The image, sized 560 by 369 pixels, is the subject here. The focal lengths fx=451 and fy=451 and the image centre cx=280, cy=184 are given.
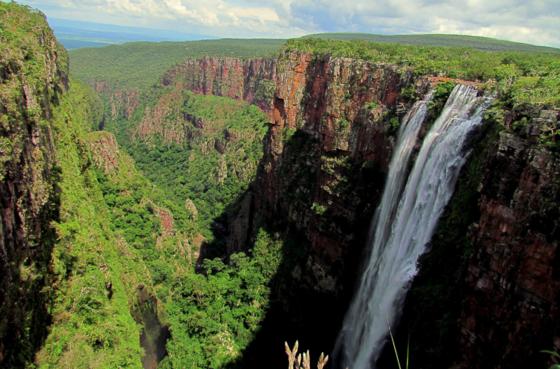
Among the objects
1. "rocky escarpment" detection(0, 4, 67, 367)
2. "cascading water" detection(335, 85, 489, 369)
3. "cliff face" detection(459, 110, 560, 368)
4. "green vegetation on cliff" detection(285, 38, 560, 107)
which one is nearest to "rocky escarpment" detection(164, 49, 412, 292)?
"green vegetation on cliff" detection(285, 38, 560, 107)

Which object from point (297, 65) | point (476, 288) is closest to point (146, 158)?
point (297, 65)

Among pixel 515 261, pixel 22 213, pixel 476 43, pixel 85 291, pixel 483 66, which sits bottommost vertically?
pixel 85 291

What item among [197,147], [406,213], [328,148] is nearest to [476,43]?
[197,147]

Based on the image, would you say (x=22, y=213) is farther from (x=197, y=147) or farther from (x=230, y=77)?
(x=230, y=77)

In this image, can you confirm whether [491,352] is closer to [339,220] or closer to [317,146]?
[339,220]

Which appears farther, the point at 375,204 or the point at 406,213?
the point at 375,204
